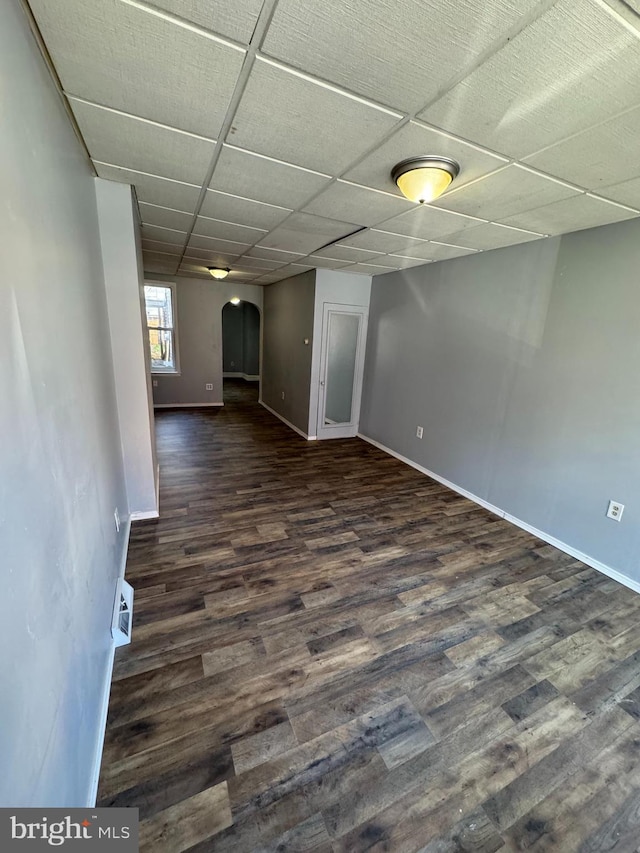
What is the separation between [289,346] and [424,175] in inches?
169

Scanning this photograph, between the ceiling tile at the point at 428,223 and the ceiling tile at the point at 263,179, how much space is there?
772mm

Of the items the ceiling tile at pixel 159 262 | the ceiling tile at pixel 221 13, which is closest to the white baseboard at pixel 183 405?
the ceiling tile at pixel 159 262

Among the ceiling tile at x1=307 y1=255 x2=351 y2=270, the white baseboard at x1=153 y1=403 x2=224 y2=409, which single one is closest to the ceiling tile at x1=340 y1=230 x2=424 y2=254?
the ceiling tile at x1=307 y1=255 x2=351 y2=270

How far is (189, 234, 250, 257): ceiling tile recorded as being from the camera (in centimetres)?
354

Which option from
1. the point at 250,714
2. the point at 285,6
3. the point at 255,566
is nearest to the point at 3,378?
the point at 285,6

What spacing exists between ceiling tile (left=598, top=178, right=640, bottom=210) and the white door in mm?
3398

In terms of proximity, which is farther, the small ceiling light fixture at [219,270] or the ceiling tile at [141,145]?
the small ceiling light fixture at [219,270]

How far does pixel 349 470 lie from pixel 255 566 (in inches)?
82.4

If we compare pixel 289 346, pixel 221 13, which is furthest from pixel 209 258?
pixel 221 13

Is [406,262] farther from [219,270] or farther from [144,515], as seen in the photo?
[144,515]

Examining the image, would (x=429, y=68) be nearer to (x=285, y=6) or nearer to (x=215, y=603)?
(x=285, y=6)

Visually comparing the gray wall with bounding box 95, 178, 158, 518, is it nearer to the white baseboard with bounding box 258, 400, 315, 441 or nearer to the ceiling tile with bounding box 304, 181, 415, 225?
the ceiling tile with bounding box 304, 181, 415, 225

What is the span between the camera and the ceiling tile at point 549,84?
3.37 ft

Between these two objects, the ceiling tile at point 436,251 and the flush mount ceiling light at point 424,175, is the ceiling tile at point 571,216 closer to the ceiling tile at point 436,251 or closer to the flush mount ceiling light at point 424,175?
the ceiling tile at point 436,251
